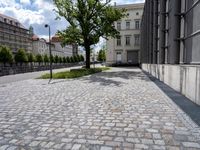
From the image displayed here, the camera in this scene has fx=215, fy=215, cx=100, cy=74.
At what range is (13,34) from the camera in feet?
289

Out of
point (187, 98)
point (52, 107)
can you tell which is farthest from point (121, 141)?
point (187, 98)

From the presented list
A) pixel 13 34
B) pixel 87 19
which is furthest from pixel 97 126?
pixel 13 34

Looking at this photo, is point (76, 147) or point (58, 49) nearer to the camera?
point (76, 147)

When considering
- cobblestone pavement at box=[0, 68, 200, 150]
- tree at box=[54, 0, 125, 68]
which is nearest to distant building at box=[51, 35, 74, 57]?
tree at box=[54, 0, 125, 68]

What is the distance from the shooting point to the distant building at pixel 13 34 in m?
82.5

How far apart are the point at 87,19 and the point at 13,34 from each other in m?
68.6

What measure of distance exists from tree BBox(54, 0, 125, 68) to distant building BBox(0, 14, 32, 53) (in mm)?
60405

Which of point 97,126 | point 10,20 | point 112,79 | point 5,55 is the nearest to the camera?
point 97,126

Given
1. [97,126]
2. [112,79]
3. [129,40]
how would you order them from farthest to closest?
[129,40] < [112,79] < [97,126]

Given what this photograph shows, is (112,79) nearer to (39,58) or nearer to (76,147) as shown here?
(76,147)

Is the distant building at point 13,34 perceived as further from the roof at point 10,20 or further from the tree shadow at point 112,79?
the tree shadow at point 112,79

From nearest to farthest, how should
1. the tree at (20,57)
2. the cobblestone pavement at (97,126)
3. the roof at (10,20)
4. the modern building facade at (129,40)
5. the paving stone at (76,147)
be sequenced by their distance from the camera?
the paving stone at (76,147), the cobblestone pavement at (97,126), the tree at (20,57), the modern building facade at (129,40), the roof at (10,20)

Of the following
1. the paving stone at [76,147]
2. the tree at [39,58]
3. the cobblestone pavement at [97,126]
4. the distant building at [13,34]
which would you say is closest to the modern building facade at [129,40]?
the tree at [39,58]

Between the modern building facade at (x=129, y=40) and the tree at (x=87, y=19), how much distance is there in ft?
75.6
